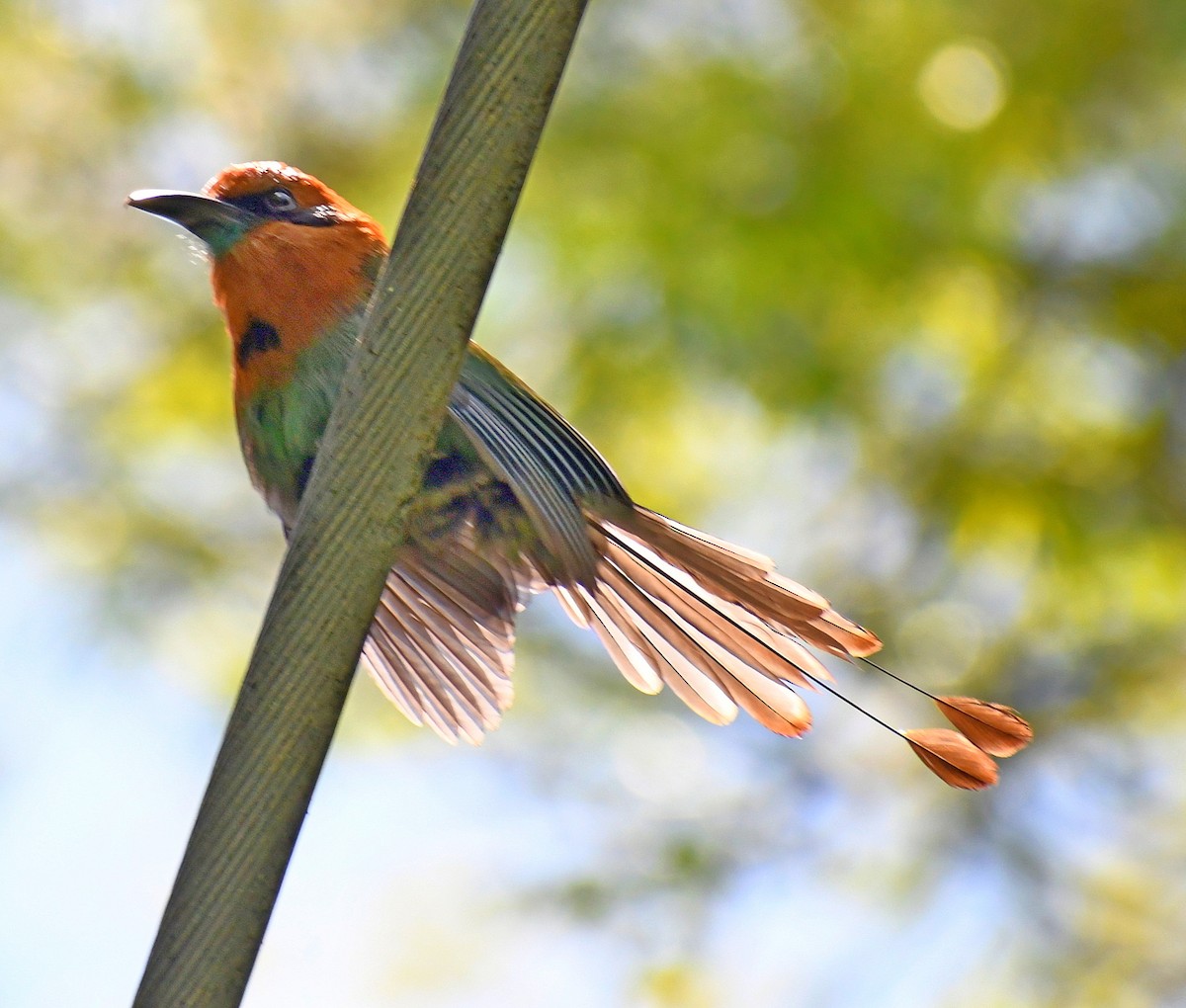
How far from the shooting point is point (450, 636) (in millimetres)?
1887

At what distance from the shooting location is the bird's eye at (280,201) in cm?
183

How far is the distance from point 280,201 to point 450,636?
22.2 inches

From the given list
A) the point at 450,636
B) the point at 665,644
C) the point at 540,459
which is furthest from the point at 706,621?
the point at 450,636

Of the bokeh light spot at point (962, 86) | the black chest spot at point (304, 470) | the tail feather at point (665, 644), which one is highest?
the bokeh light spot at point (962, 86)

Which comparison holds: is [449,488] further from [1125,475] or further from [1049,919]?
[1049,919]

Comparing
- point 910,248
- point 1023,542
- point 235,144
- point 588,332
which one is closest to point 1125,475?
point 1023,542

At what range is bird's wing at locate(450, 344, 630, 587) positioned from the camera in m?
1.58

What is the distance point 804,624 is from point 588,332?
7.16 feet

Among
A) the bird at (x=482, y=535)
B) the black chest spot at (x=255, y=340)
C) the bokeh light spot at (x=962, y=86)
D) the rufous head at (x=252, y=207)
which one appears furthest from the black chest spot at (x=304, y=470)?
the bokeh light spot at (x=962, y=86)

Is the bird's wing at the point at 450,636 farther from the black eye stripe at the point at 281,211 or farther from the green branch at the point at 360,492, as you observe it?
the green branch at the point at 360,492

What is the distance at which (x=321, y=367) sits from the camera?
5.65 feet

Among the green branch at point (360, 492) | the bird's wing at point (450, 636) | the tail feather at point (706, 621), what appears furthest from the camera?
the bird's wing at point (450, 636)

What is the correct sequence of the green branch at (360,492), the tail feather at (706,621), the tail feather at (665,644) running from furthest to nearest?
the tail feather at (665,644) < the tail feather at (706,621) < the green branch at (360,492)

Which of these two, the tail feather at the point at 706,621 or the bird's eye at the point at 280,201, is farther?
the bird's eye at the point at 280,201
